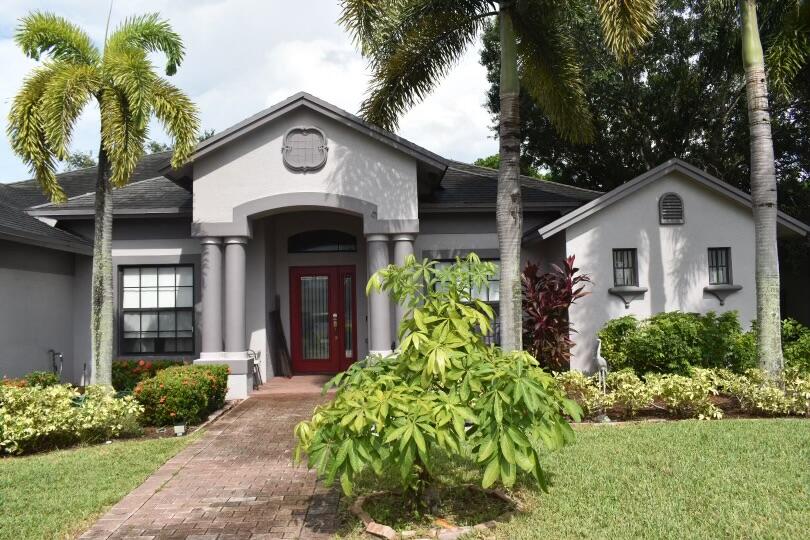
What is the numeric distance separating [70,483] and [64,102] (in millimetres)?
6335

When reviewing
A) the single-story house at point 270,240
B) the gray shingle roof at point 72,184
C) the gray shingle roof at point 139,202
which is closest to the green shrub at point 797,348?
the single-story house at point 270,240

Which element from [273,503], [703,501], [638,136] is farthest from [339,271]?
[638,136]

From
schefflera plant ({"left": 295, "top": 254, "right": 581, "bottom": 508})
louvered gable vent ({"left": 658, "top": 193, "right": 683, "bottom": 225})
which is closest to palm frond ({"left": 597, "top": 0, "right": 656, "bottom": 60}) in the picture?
louvered gable vent ({"left": 658, "top": 193, "right": 683, "bottom": 225})

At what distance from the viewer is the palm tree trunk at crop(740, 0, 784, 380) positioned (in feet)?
33.4

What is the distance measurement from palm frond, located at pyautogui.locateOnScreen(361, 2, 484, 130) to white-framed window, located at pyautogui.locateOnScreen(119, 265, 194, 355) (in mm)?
5914

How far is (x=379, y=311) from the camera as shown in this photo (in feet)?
41.6

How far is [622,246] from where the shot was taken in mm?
13227

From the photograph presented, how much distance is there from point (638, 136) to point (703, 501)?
1983 cm

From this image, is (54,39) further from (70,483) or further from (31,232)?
(70,483)

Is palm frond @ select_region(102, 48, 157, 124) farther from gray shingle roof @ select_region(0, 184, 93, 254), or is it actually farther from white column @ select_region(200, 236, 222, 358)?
gray shingle roof @ select_region(0, 184, 93, 254)

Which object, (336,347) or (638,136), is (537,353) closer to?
(336,347)

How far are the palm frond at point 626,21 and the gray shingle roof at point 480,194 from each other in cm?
514

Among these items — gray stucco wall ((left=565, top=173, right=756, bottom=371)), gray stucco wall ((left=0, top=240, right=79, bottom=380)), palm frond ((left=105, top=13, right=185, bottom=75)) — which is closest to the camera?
palm frond ((left=105, top=13, right=185, bottom=75))

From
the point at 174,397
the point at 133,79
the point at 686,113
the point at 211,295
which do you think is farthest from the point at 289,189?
the point at 686,113
